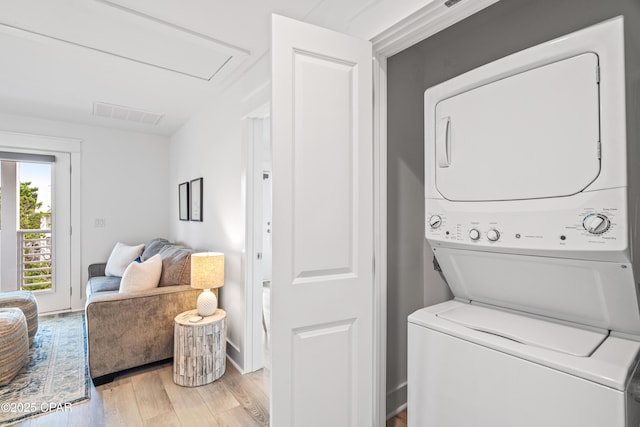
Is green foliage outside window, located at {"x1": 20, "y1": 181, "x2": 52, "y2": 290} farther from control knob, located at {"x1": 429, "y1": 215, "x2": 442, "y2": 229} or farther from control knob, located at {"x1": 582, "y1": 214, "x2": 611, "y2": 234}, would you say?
control knob, located at {"x1": 582, "y1": 214, "x2": 611, "y2": 234}

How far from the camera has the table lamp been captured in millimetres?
2488

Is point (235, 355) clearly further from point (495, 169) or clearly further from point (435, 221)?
point (495, 169)

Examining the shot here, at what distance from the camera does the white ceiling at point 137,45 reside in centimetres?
174

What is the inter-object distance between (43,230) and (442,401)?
4.73 metres

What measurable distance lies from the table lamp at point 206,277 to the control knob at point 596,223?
2340mm

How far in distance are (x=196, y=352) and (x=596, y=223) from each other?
2389mm

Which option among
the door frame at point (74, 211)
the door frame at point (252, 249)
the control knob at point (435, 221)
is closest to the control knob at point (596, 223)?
the control knob at point (435, 221)

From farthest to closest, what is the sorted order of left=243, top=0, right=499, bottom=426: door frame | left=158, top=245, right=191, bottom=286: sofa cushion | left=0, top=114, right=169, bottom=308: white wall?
1. left=0, top=114, right=169, bottom=308: white wall
2. left=158, top=245, right=191, bottom=286: sofa cushion
3. left=243, top=0, right=499, bottom=426: door frame

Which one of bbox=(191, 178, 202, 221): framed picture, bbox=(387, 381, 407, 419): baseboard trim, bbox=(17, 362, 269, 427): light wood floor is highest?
bbox=(191, 178, 202, 221): framed picture

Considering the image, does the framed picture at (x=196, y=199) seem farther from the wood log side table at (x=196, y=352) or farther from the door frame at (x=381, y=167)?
the door frame at (x=381, y=167)

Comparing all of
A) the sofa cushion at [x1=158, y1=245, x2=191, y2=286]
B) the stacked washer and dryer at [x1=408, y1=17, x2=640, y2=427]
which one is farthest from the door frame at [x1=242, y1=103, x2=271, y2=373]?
the stacked washer and dryer at [x1=408, y1=17, x2=640, y2=427]

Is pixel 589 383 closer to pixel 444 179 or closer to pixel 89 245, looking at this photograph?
pixel 444 179

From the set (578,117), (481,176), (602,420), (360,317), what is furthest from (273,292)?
(578,117)

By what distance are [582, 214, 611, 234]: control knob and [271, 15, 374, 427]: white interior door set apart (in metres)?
0.76
